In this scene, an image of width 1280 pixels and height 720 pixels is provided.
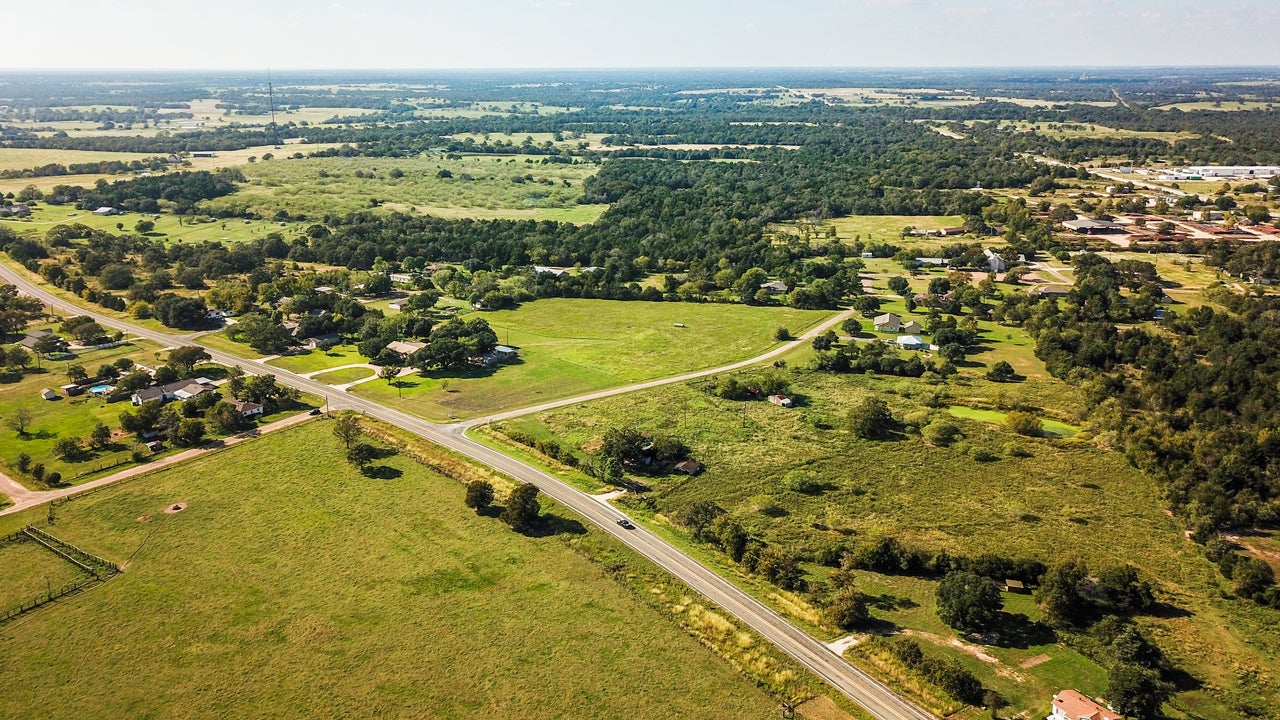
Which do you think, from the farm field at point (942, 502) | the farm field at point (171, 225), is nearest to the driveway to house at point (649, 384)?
the farm field at point (942, 502)

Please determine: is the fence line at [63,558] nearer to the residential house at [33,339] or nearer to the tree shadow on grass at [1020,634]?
the residential house at [33,339]

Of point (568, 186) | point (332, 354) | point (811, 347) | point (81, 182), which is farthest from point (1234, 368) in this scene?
point (81, 182)

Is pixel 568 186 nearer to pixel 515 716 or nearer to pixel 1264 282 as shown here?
pixel 1264 282

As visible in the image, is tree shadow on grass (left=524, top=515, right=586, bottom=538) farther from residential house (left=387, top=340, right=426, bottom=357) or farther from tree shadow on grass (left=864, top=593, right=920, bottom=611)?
residential house (left=387, top=340, right=426, bottom=357)

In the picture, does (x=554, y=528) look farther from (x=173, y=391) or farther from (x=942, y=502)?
(x=173, y=391)

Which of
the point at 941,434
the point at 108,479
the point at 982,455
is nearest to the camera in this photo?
the point at 108,479

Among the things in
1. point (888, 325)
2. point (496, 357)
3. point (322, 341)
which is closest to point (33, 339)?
point (322, 341)

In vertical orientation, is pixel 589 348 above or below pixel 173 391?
above

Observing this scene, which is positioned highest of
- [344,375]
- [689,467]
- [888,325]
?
[888,325]
